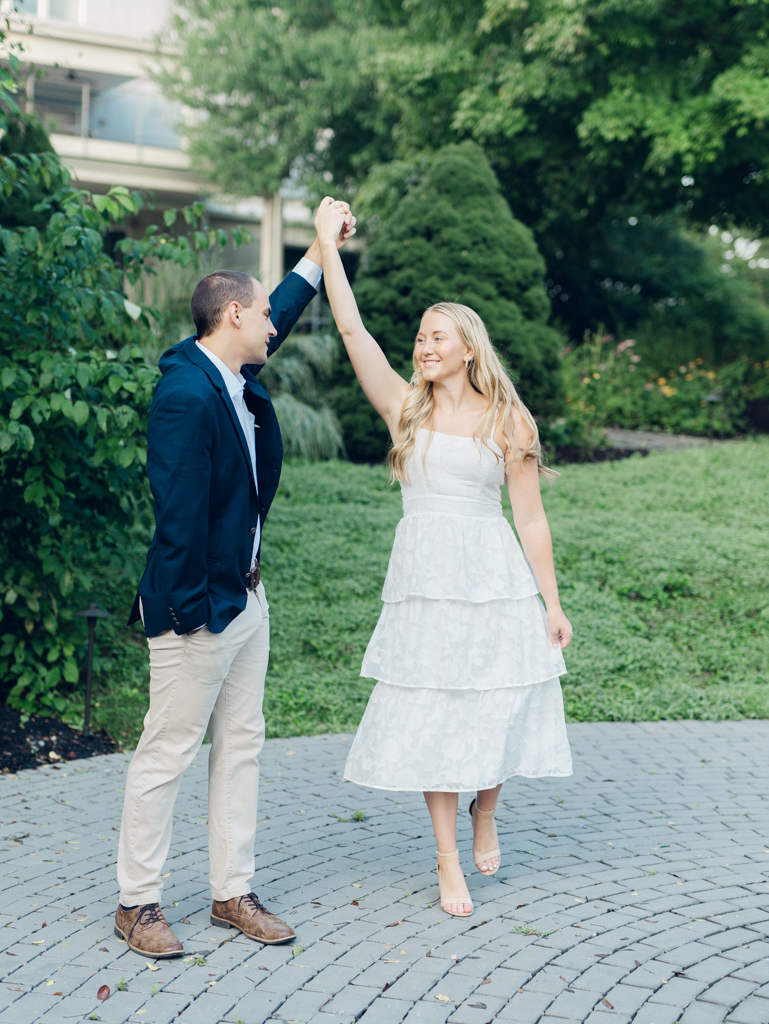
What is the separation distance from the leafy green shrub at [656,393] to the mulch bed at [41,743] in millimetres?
9452

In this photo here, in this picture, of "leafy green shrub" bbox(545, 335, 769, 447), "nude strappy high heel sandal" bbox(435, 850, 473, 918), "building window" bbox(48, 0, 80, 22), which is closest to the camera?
"nude strappy high heel sandal" bbox(435, 850, 473, 918)

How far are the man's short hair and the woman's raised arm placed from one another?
0.44 metres

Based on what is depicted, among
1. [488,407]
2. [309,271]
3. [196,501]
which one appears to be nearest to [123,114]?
[309,271]

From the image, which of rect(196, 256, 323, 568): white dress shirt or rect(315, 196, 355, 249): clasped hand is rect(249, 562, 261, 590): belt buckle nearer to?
rect(196, 256, 323, 568): white dress shirt

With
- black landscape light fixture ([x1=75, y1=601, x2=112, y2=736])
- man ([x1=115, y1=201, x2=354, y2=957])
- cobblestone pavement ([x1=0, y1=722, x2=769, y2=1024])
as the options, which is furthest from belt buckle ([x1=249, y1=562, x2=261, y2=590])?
black landscape light fixture ([x1=75, y1=601, x2=112, y2=736])

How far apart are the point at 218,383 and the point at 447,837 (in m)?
1.73

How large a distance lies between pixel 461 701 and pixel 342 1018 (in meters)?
1.08

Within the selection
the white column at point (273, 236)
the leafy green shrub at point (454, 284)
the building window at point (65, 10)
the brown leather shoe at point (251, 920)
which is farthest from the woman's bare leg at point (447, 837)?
the building window at point (65, 10)

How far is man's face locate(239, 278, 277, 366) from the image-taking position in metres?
3.06

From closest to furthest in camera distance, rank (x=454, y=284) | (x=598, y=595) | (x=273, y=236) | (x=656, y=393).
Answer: (x=598, y=595)
(x=454, y=284)
(x=656, y=393)
(x=273, y=236)

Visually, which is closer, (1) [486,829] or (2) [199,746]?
(2) [199,746]

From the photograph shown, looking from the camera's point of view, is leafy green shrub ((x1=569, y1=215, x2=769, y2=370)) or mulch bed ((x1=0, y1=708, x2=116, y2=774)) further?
leafy green shrub ((x1=569, y1=215, x2=769, y2=370))

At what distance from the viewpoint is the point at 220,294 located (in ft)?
10.0

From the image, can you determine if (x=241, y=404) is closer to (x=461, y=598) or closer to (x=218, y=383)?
(x=218, y=383)
